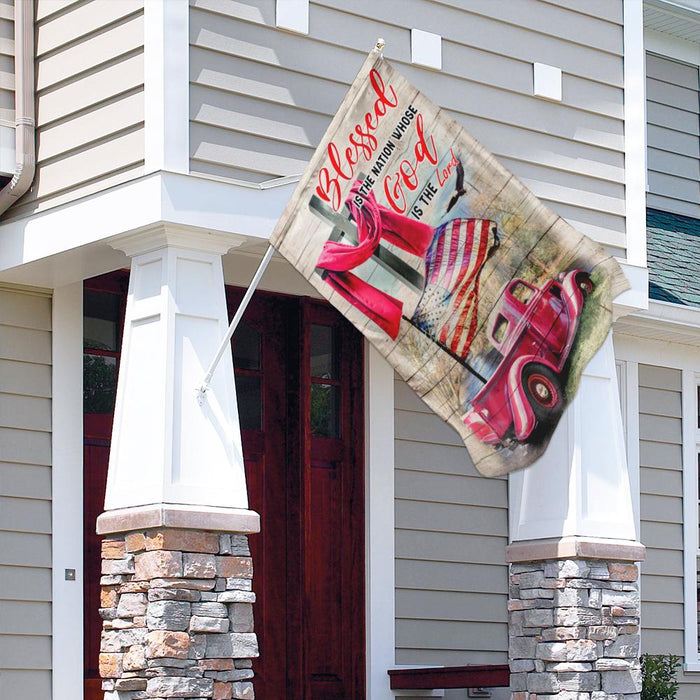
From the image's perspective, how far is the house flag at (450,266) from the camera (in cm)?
723

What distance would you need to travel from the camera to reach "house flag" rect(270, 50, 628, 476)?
7234 mm

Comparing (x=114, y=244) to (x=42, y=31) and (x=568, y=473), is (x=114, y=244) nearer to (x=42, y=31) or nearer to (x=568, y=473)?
(x=42, y=31)

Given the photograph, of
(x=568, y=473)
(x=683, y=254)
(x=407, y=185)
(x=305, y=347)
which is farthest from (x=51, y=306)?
(x=683, y=254)

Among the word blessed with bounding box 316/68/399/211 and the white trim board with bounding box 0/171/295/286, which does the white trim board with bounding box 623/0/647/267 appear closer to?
the white trim board with bounding box 0/171/295/286

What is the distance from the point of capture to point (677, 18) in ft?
41.5

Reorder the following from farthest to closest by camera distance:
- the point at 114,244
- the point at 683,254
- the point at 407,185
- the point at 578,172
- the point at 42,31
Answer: the point at 683,254, the point at 578,172, the point at 42,31, the point at 114,244, the point at 407,185

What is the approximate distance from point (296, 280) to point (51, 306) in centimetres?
167

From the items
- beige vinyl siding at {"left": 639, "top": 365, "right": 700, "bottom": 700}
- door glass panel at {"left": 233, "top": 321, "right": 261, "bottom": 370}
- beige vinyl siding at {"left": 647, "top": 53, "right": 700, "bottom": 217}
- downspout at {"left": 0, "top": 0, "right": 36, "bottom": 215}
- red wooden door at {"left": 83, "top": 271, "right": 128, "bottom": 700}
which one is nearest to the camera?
downspout at {"left": 0, "top": 0, "right": 36, "bottom": 215}

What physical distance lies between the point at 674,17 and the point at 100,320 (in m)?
6.19

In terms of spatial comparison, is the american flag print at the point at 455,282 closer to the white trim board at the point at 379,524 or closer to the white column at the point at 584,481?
the white column at the point at 584,481

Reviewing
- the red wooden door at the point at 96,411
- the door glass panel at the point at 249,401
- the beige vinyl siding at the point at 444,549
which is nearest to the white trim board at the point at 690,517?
the beige vinyl siding at the point at 444,549

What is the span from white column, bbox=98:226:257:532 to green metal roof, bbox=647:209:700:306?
4.23 metres

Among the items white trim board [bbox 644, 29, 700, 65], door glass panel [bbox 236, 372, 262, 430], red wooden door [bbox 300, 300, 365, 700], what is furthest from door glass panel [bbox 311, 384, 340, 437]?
white trim board [bbox 644, 29, 700, 65]

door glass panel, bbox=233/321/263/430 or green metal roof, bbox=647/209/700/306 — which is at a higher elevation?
green metal roof, bbox=647/209/700/306
